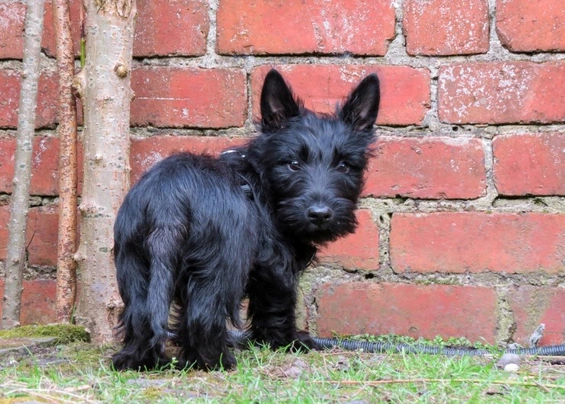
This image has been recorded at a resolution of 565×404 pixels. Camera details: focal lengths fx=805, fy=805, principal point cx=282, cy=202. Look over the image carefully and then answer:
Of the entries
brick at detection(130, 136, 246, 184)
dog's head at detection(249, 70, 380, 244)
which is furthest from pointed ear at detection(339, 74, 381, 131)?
brick at detection(130, 136, 246, 184)

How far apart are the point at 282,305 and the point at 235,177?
600 mm

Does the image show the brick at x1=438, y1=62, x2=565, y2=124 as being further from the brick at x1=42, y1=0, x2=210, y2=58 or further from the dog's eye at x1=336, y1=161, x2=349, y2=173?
the brick at x1=42, y1=0, x2=210, y2=58

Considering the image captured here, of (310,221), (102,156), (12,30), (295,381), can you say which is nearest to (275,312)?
(310,221)

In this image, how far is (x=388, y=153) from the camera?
395cm

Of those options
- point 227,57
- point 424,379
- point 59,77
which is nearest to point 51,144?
point 59,77

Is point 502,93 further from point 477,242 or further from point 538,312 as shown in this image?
point 538,312

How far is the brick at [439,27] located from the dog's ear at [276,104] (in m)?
0.84

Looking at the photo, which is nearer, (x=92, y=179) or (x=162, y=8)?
(x=92, y=179)

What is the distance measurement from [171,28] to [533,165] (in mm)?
1884

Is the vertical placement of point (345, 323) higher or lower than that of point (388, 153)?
lower

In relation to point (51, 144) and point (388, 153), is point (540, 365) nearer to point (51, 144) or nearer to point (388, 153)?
point (388, 153)

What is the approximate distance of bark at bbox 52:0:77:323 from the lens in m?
3.72

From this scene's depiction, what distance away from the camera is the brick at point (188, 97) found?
396cm

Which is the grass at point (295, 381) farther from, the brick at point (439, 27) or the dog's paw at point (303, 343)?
the brick at point (439, 27)
